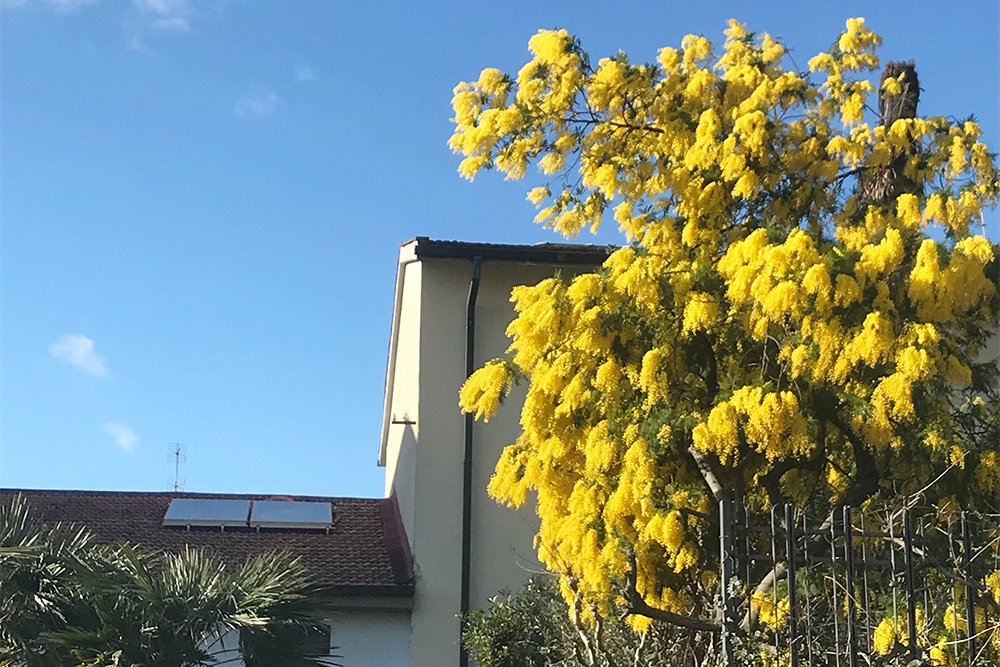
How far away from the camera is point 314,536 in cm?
1641

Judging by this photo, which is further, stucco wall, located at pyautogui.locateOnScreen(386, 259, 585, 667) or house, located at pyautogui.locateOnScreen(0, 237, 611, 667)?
stucco wall, located at pyautogui.locateOnScreen(386, 259, 585, 667)

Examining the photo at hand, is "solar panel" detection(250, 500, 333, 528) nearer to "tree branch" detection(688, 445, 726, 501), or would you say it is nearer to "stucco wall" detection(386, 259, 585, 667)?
"stucco wall" detection(386, 259, 585, 667)

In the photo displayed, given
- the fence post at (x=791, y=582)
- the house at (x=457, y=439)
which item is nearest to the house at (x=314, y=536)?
the house at (x=457, y=439)

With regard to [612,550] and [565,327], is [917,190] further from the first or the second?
[612,550]

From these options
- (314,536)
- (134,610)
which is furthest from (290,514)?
(134,610)

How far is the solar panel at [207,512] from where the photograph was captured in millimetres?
16516

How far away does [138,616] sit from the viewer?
1114 centimetres

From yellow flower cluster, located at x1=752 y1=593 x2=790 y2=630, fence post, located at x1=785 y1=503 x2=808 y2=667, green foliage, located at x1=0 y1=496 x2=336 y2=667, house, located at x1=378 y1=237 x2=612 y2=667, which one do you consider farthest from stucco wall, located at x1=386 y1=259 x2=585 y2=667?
fence post, located at x1=785 y1=503 x2=808 y2=667

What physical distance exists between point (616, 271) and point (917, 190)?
3035mm

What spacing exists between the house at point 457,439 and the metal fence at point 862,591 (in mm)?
4240

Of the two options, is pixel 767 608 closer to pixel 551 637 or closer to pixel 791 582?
pixel 791 582

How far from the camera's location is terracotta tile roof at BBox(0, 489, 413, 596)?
1530 cm

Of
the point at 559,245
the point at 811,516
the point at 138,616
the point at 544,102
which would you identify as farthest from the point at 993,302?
the point at 138,616

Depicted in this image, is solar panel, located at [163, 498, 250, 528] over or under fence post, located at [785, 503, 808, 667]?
over
